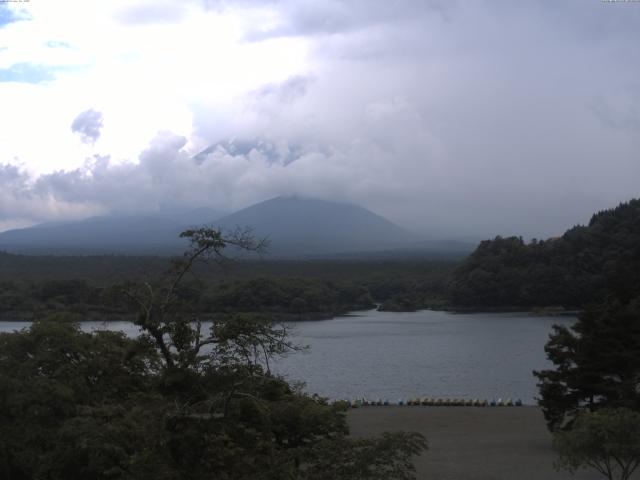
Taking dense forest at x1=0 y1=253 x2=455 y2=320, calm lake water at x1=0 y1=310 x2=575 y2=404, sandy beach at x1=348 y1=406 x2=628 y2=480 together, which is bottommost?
calm lake water at x1=0 y1=310 x2=575 y2=404

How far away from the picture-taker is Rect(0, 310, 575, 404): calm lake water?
26.2 meters

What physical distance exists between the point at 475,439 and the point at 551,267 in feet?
152

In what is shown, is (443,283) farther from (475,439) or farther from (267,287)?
(475,439)

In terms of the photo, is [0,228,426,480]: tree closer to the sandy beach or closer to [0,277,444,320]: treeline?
the sandy beach

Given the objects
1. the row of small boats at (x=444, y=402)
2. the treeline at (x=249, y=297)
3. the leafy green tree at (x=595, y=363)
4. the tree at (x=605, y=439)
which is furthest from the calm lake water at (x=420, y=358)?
the tree at (x=605, y=439)

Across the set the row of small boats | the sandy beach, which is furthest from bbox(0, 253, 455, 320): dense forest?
the sandy beach

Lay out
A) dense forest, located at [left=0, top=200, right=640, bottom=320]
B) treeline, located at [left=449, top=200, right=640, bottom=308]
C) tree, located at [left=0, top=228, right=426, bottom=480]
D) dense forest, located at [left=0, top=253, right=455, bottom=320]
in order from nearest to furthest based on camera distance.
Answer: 1. tree, located at [left=0, top=228, right=426, bottom=480]
2. dense forest, located at [left=0, top=253, right=455, bottom=320]
3. dense forest, located at [left=0, top=200, right=640, bottom=320]
4. treeline, located at [left=449, top=200, right=640, bottom=308]

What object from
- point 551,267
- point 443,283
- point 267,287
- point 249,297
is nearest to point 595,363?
point 249,297

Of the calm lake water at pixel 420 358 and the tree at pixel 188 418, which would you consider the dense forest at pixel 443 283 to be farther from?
the tree at pixel 188 418

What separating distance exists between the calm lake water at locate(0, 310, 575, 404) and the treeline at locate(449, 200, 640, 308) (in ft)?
22.1

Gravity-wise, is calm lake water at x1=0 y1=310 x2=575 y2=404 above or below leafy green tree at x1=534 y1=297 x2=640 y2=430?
below

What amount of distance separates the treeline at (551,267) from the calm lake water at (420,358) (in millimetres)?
6751

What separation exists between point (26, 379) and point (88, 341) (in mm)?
1069

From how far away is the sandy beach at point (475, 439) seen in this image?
13.0m
